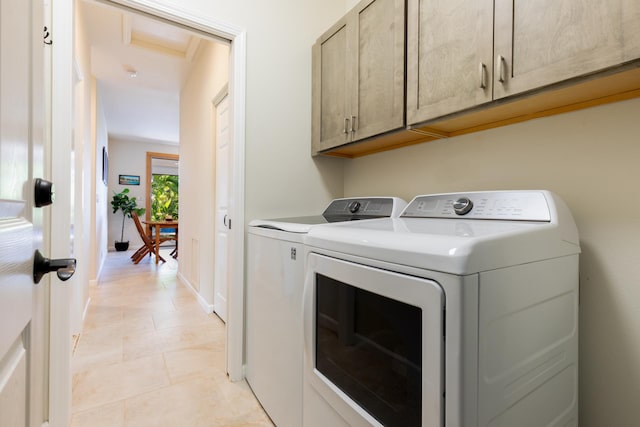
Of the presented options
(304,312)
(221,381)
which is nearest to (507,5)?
(304,312)

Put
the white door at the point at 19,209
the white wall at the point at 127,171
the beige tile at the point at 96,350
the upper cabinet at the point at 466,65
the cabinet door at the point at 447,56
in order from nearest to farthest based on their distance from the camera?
the white door at the point at 19,209, the upper cabinet at the point at 466,65, the cabinet door at the point at 447,56, the beige tile at the point at 96,350, the white wall at the point at 127,171

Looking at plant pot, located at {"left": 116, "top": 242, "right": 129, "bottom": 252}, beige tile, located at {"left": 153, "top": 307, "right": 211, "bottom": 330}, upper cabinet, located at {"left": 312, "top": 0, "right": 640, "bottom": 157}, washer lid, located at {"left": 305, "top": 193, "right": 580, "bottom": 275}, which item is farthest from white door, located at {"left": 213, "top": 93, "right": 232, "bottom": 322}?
plant pot, located at {"left": 116, "top": 242, "right": 129, "bottom": 252}

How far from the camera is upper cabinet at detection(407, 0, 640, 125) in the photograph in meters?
0.82

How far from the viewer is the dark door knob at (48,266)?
60 cm

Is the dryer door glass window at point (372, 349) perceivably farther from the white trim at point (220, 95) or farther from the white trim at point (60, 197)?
the white trim at point (220, 95)

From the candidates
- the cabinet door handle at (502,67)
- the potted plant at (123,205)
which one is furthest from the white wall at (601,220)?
the potted plant at (123,205)

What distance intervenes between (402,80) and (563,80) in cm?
62

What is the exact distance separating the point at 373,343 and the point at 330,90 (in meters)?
1.48

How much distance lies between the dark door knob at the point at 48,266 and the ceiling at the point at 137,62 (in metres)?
1.65

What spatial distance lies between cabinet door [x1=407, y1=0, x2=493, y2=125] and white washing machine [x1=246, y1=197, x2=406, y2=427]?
541 mm

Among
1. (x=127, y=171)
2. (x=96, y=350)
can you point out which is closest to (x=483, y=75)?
(x=96, y=350)

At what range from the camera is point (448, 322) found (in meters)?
0.63

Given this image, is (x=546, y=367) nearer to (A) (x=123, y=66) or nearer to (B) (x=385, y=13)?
(B) (x=385, y=13)

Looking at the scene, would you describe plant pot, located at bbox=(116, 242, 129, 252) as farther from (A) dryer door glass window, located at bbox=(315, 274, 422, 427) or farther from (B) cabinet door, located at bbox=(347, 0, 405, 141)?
(A) dryer door glass window, located at bbox=(315, 274, 422, 427)
